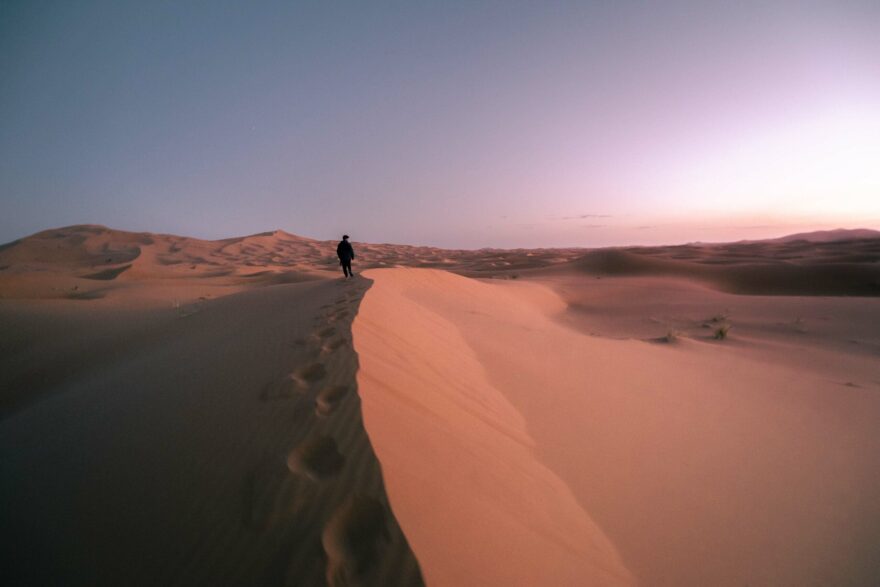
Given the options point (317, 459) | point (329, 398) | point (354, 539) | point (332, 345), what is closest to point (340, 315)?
point (332, 345)

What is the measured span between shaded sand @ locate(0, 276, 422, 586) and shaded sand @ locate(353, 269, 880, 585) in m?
0.20

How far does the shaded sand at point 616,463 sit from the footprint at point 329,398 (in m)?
0.15

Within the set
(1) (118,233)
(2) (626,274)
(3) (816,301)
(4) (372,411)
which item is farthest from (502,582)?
(1) (118,233)

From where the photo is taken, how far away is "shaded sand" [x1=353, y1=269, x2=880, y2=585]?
6.10ft

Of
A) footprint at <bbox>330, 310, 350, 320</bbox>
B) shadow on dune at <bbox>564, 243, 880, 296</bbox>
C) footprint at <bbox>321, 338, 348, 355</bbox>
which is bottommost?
shadow on dune at <bbox>564, 243, 880, 296</bbox>

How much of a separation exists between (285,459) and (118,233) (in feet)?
163

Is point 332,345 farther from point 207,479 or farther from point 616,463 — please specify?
point 616,463

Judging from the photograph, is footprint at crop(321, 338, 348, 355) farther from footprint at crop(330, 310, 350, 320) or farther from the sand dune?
the sand dune

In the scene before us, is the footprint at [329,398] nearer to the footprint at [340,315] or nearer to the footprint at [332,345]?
the footprint at [332,345]

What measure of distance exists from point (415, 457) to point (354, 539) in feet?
1.87

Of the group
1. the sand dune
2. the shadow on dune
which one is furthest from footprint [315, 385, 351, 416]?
the sand dune

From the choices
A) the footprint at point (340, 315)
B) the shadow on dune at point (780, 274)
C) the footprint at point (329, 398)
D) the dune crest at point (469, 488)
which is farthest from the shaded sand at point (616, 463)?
the shadow on dune at point (780, 274)

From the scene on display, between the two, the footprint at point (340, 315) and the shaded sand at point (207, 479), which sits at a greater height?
the footprint at point (340, 315)

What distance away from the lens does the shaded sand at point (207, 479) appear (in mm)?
1481
